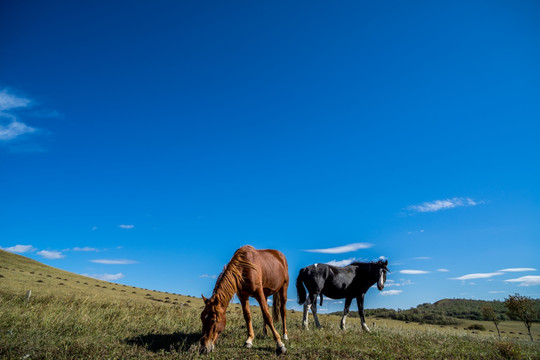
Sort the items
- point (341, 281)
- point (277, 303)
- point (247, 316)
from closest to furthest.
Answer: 1. point (247, 316)
2. point (277, 303)
3. point (341, 281)

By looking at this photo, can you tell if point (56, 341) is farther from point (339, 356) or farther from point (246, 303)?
Answer: point (339, 356)

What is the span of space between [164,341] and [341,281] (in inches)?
328

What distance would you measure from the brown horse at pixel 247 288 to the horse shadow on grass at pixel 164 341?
1.52 m

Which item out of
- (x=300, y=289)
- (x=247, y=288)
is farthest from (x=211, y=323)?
(x=300, y=289)

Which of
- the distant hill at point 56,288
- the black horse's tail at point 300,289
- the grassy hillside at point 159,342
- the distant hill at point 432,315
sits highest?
the distant hill at point 56,288

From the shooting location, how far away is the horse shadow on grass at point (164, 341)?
27.9 ft

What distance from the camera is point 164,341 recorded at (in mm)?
9320

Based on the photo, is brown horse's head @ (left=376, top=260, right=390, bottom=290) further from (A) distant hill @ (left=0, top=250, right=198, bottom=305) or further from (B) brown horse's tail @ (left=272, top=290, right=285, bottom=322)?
(A) distant hill @ (left=0, top=250, right=198, bottom=305)

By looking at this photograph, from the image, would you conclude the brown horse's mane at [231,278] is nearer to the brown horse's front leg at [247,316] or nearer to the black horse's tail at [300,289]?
the brown horse's front leg at [247,316]

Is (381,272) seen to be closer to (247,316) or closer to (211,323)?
(247,316)

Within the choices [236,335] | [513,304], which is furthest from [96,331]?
[513,304]

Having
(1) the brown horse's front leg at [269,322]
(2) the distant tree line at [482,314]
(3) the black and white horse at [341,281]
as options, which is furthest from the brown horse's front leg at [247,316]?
(2) the distant tree line at [482,314]

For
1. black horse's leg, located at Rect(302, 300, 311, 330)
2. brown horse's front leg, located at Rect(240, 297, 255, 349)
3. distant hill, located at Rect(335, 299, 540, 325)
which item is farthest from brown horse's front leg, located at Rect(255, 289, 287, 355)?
distant hill, located at Rect(335, 299, 540, 325)

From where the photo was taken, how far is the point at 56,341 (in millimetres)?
9352
